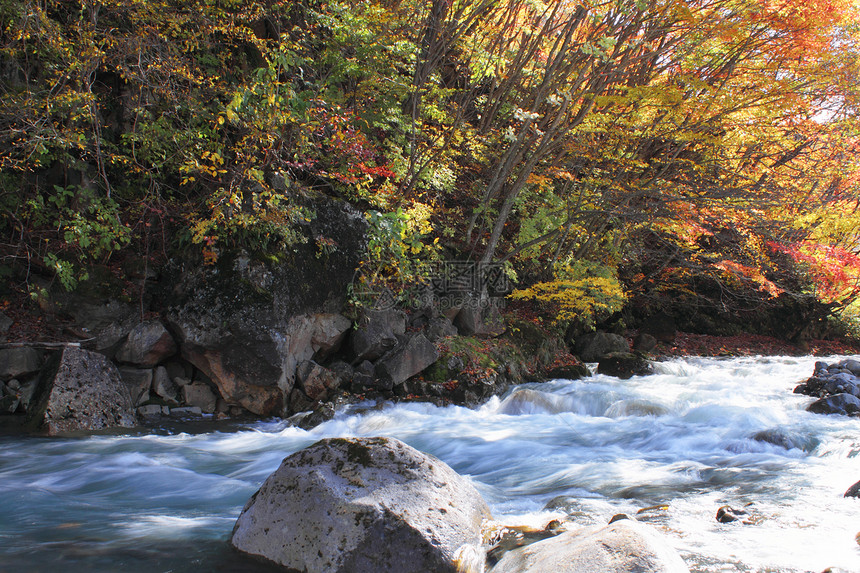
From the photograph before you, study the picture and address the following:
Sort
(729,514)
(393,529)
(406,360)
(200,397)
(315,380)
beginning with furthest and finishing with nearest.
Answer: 1. (406,360)
2. (315,380)
3. (200,397)
4. (729,514)
5. (393,529)

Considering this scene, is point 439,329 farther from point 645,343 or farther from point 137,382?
point 645,343

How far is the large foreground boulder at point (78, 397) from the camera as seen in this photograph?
19.5ft

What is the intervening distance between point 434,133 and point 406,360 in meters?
5.20

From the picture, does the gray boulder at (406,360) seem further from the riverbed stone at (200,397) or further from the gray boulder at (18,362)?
the gray boulder at (18,362)

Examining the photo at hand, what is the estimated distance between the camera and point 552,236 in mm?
10570

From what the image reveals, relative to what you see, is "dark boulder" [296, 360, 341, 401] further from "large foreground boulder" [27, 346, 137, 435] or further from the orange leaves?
the orange leaves

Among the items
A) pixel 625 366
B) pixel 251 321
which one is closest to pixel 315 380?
pixel 251 321

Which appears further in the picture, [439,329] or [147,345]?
[439,329]

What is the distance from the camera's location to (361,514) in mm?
3047

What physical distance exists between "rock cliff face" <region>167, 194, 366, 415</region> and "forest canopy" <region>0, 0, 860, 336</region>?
1.49ft

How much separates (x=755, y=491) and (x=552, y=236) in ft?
21.6

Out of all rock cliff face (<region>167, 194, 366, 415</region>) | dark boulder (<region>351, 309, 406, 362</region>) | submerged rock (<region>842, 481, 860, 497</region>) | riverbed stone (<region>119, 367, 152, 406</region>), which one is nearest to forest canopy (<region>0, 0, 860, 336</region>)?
rock cliff face (<region>167, 194, 366, 415</region>)

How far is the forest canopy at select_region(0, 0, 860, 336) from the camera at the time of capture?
712cm

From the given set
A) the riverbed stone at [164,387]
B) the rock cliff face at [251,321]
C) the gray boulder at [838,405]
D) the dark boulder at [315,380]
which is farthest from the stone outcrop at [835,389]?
the riverbed stone at [164,387]
